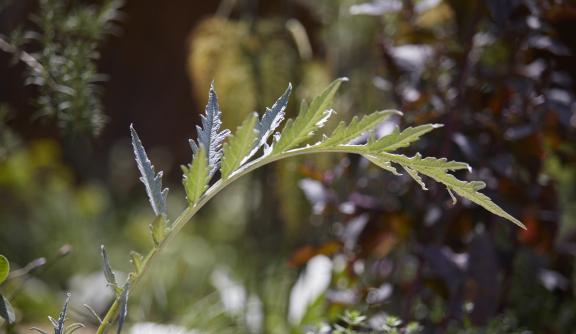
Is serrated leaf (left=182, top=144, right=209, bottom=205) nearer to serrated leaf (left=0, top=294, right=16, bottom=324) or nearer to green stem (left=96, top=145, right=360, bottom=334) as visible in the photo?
green stem (left=96, top=145, right=360, bottom=334)

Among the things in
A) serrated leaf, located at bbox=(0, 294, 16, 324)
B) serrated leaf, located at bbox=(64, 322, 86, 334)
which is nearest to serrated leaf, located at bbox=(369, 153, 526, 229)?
serrated leaf, located at bbox=(64, 322, 86, 334)

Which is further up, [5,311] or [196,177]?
[196,177]

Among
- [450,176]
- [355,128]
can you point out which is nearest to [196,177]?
[355,128]

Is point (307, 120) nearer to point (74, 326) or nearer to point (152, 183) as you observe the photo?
point (152, 183)

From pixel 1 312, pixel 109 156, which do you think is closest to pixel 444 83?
pixel 1 312

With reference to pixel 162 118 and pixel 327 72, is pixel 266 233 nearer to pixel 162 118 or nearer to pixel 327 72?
pixel 327 72

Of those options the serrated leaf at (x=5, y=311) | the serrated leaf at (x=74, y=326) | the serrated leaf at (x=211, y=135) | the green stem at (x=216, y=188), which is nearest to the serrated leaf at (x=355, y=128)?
the green stem at (x=216, y=188)
